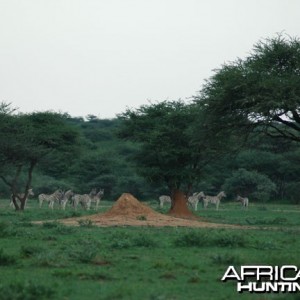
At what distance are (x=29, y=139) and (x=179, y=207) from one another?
12395 millimetres

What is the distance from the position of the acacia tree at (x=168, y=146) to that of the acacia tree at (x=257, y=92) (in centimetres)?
678

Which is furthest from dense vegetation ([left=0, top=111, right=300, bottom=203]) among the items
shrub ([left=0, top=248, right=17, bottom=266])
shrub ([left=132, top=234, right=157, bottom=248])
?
shrub ([left=0, top=248, right=17, bottom=266])

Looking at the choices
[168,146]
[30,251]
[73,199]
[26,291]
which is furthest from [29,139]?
[26,291]

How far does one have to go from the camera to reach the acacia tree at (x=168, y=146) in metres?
39.1

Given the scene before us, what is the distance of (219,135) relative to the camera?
3194 cm

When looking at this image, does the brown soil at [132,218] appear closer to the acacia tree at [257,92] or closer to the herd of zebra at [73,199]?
the acacia tree at [257,92]

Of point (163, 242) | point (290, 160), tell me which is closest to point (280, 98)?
point (163, 242)

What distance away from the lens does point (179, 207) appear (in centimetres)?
3809

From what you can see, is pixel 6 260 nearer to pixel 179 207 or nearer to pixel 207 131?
pixel 207 131

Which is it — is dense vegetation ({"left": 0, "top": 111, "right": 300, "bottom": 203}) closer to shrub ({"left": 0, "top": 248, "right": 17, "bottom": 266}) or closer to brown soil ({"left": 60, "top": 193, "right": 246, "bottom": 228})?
brown soil ({"left": 60, "top": 193, "right": 246, "bottom": 228})

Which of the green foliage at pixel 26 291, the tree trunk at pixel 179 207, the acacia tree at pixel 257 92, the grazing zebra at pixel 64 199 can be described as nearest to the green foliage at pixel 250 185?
the grazing zebra at pixel 64 199

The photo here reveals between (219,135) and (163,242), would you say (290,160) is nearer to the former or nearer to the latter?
(219,135)

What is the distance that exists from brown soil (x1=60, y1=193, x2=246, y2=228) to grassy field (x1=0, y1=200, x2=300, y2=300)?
605cm

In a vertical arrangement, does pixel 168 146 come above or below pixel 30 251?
above
